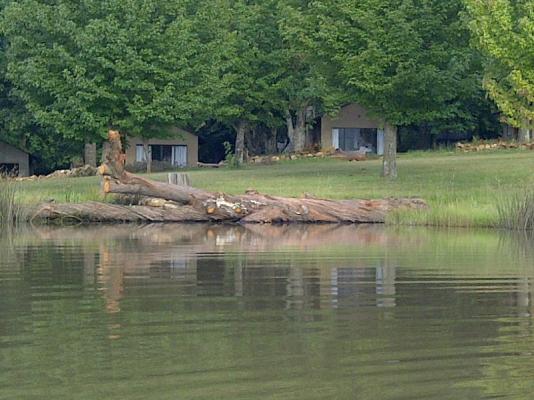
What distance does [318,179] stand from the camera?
50.9 metres

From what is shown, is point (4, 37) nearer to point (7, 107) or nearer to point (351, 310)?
point (7, 107)

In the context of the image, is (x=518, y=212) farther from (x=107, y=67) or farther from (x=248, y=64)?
(x=248, y=64)

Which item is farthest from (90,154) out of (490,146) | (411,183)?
(411,183)

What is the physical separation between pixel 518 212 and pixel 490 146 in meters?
40.2

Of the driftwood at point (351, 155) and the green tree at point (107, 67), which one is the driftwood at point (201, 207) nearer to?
the green tree at point (107, 67)

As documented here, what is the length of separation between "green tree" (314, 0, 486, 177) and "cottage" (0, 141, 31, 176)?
1147 inches

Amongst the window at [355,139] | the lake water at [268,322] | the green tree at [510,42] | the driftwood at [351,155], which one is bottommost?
the lake water at [268,322]

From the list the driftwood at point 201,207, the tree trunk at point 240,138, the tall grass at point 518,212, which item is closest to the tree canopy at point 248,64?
the tree trunk at point 240,138

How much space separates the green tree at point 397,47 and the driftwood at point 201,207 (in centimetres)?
1109

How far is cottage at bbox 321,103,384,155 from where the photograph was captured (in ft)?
274

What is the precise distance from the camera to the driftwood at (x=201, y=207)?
1423 inches

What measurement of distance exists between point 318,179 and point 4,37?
2547 centimetres

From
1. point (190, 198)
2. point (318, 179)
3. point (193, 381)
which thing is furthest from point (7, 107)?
point (193, 381)

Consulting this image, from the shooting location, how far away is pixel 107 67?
56.5 m
